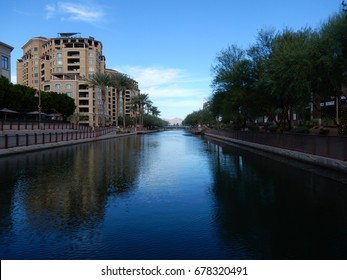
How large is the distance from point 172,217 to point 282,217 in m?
2.61

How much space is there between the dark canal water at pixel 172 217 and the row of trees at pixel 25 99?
159 feet

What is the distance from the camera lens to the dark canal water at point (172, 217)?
635 centimetres

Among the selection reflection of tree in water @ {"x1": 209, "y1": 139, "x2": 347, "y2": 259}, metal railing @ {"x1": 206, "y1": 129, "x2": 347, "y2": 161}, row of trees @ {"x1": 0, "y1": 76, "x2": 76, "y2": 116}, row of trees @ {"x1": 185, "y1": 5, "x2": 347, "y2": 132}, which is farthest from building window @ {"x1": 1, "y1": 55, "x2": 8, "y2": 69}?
reflection of tree in water @ {"x1": 209, "y1": 139, "x2": 347, "y2": 259}

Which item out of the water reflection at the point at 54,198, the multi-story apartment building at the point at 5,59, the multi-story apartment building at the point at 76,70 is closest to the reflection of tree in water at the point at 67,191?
Answer: the water reflection at the point at 54,198

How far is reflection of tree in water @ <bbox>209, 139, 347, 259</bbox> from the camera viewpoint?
253 inches

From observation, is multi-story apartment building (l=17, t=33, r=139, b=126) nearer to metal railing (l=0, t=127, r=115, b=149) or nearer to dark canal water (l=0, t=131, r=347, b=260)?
metal railing (l=0, t=127, r=115, b=149)

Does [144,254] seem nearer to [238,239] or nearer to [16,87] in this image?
[238,239]

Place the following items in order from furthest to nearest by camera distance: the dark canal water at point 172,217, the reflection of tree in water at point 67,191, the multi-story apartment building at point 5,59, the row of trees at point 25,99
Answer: the multi-story apartment building at point 5,59 → the row of trees at point 25,99 → the reflection of tree in water at point 67,191 → the dark canal water at point 172,217

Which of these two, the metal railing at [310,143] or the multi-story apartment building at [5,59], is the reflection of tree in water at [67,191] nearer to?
the metal railing at [310,143]

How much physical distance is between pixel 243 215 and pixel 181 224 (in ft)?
5.69

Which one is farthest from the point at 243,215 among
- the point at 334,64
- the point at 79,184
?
the point at 334,64

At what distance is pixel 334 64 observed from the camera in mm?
21312

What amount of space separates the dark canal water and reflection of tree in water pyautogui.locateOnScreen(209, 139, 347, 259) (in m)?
0.02

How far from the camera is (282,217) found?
880 centimetres
